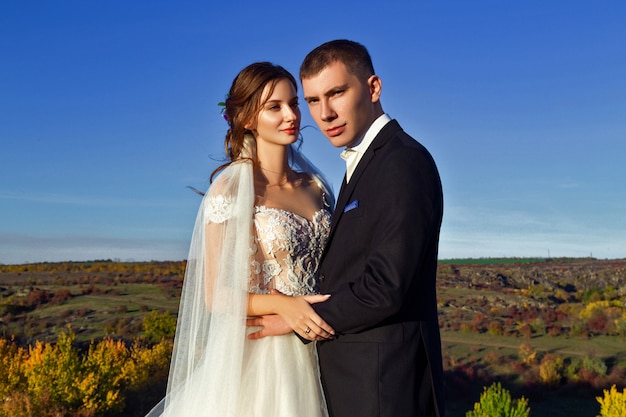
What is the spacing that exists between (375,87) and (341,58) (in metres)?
0.23

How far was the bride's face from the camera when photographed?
3.80 meters

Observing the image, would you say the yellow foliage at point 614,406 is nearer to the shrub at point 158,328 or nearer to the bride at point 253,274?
the bride at point 253,274

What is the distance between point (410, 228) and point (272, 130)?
138 cm

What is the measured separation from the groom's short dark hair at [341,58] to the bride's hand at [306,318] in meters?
1.09

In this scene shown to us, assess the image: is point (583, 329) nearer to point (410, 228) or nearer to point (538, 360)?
point (538, 360)

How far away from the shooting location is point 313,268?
379 cm

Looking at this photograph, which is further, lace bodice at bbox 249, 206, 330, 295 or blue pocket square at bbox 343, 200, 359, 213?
lace bodice at bbox 249, 206, 330, 295

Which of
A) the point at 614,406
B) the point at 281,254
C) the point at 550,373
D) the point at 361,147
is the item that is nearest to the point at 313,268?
the point at 281,254

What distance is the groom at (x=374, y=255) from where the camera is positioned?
276cm

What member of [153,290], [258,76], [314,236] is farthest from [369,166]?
[153,290]

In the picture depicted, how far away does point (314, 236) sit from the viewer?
3.78 metres

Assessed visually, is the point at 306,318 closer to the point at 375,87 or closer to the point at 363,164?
the point at 363,164

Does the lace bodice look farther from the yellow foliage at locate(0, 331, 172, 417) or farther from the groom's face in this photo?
the yellow foliage at locate(0, 331, 172, 417)

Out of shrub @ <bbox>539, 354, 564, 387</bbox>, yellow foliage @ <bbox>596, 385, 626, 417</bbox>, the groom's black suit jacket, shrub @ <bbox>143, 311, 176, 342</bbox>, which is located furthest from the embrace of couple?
shrub @ <bbox>143, 311, 176, 342</bbox>
